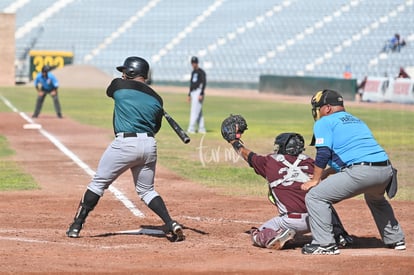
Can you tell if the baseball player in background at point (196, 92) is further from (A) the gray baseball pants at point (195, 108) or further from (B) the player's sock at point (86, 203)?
(B) the player's sock at point (86, 203)

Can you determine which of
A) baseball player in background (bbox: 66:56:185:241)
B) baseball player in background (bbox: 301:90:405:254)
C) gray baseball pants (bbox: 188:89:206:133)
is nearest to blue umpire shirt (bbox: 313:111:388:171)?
baseball player in background (bbox: 301:90:405:254)

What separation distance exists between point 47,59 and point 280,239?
55.0 metres

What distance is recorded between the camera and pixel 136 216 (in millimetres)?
11547

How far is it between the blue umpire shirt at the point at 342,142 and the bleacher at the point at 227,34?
139ft

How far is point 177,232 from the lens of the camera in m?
9.48

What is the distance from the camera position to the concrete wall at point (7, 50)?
195ft

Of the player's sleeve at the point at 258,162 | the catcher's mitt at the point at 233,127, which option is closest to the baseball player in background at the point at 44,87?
the catcher's mitt at the point at 233,127

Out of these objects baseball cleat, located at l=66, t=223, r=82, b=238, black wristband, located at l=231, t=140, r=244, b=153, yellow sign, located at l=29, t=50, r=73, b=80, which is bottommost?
yellow sign, located at l=29, t=50, r=73, b=80

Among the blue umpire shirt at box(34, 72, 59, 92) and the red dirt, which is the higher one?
the red dirt

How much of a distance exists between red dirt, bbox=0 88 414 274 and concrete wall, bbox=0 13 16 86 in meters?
44.4

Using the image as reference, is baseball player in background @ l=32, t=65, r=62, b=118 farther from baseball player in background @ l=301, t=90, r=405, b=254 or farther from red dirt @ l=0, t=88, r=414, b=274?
baseball player in background @ l=301, t=90, r=405, b=254

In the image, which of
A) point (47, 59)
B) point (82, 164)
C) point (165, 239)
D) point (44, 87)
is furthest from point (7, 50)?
point (165, 239)

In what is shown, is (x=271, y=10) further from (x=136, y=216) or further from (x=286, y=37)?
(x=136, y=216)

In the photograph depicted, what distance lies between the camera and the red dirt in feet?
26.7
